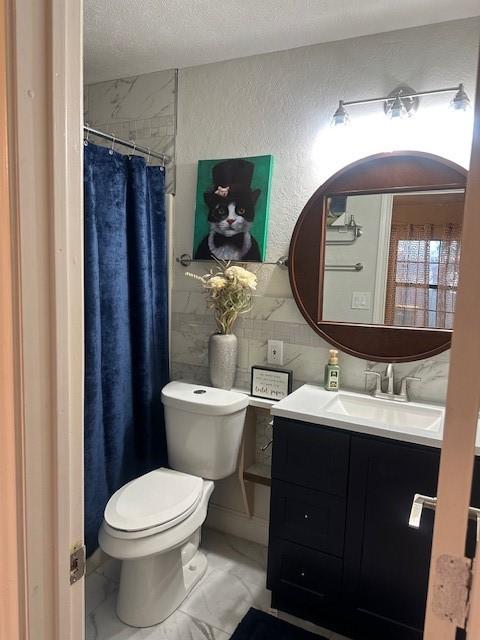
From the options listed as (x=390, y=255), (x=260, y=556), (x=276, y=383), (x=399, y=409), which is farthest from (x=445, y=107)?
(x=260, y=556)

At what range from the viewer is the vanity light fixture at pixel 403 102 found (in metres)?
1.65

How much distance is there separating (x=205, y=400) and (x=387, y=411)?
78 cm

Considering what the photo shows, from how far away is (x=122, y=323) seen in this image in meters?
2.01

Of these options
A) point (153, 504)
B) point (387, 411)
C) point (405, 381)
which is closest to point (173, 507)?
point (153, 504)

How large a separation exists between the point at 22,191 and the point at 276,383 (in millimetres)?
1600

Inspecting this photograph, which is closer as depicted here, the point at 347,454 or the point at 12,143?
the point at 12,143

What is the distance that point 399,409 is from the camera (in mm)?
1805

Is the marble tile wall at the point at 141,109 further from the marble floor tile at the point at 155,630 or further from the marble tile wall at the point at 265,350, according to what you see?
the marble floor tile at the point at 155,630

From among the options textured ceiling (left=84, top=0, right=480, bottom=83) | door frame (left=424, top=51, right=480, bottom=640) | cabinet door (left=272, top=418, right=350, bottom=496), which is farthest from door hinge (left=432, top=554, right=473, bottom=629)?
textured ceiling (left=84, top=0, right=480, bottom=83)

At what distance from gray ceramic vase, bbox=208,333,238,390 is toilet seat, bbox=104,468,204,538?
18.1 inches

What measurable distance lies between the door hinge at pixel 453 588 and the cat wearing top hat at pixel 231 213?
5.55ft

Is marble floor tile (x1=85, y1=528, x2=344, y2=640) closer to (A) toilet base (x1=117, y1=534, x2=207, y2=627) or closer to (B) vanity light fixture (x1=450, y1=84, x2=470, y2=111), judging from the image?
(A) toilet base (x1=117, y1=534, x2=207, y2=627)

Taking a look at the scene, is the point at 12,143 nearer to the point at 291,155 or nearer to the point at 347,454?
the point at 347,454

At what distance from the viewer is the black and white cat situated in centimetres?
213
